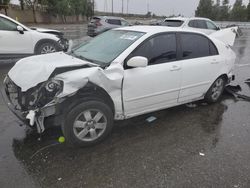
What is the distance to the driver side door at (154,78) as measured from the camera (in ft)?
12.0

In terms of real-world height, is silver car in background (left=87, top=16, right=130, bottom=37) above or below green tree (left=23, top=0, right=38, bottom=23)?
below

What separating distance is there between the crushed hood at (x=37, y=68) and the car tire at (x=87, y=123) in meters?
0.61

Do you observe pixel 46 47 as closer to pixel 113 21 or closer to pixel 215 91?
pixel 215 91

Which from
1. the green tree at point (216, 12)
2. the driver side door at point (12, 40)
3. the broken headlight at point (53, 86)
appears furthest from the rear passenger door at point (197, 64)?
the green tree at point (216, 12)

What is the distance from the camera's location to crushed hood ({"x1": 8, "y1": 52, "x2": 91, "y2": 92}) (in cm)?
321

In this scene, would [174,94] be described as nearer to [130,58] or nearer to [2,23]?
[130,58]

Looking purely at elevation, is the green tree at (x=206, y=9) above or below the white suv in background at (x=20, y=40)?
above

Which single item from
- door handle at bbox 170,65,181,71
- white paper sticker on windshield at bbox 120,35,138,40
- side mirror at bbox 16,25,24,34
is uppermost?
white paper sticker on windshield at bbox 120,35,138,40

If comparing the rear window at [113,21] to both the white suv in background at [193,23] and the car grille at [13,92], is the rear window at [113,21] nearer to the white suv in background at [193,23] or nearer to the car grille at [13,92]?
the white suv in background at [193,23]

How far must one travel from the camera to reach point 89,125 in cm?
340

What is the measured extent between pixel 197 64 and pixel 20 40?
6.31 m

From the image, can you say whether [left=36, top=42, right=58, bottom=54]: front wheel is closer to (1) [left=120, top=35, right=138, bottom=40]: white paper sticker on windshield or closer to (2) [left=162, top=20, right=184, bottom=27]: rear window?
(1) [left=120, top=35, right=138, bottom=40]: white paper sticker on windshield

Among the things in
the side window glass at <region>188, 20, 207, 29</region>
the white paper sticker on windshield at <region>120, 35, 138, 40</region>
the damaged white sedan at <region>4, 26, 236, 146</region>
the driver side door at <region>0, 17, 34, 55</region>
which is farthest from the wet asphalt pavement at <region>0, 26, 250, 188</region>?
the side window glass at <region>188, 20, 207, 29</region>

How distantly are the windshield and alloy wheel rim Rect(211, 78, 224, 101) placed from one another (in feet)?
7.03
